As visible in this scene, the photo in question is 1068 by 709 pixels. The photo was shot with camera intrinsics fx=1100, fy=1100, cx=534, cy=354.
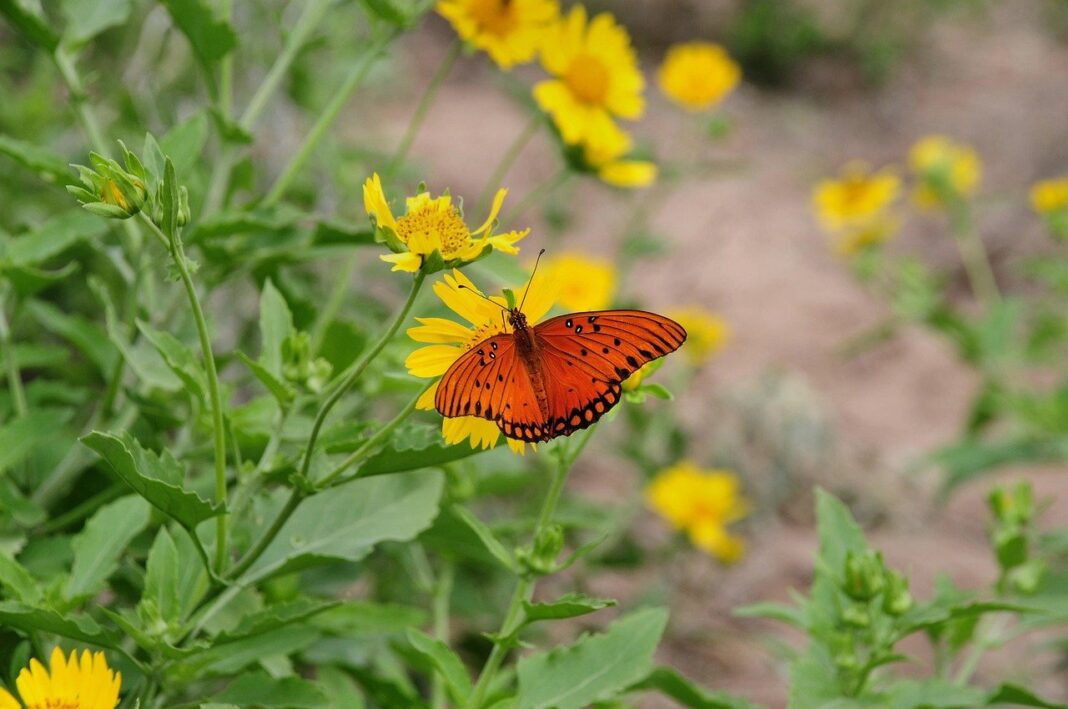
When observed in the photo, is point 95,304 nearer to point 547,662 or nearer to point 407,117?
point 547,662

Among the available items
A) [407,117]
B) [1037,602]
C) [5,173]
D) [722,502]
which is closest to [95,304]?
[5,173]

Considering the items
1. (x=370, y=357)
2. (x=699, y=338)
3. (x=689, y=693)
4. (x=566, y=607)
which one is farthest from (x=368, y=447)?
(x=699, y=338)

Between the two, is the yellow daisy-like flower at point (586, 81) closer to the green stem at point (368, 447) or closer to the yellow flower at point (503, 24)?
the yellow flower at point (503, 24)

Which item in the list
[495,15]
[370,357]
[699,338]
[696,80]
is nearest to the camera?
[370,357]

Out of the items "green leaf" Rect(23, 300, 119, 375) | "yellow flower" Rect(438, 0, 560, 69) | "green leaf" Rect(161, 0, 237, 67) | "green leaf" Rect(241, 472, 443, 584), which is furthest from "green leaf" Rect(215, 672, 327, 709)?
"yellow flower" Rect(438, 0, 560, 69)

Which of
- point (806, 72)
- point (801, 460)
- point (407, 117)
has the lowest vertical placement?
point (801, 460)

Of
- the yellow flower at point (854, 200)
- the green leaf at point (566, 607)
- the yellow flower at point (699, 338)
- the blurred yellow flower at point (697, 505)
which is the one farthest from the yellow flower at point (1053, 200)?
the green leaf at point (566, 607)

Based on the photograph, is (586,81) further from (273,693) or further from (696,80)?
(273,693)
